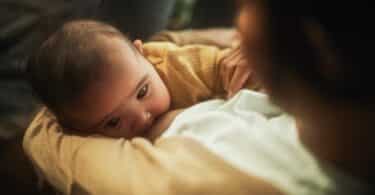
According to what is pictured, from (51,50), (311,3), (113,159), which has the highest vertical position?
(311,3)

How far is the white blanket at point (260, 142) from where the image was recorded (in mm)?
680

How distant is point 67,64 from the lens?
35.8 inches

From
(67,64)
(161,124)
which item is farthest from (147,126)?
(67,64)

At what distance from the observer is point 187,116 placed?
897 millimetres

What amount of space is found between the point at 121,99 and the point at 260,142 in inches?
10.7

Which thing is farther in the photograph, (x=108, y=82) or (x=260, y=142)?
(x=108, y=82)

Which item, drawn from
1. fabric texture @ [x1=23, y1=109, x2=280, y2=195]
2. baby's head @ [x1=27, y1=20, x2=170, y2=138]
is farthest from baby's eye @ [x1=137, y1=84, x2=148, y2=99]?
fabric texture @ [x1=23, y1=109, x2=280, y2=195]

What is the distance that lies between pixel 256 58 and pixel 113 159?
30 cm

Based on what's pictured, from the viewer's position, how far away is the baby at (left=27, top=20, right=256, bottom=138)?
914 millimetres

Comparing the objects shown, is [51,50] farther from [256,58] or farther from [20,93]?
[256,58]

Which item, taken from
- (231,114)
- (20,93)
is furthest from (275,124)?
(20,93)

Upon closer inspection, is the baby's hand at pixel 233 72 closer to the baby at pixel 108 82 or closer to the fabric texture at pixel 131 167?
the baby at pixel 108 82

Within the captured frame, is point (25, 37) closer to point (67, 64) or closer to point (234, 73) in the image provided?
point (67, 64)

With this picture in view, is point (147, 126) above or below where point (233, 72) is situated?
below
